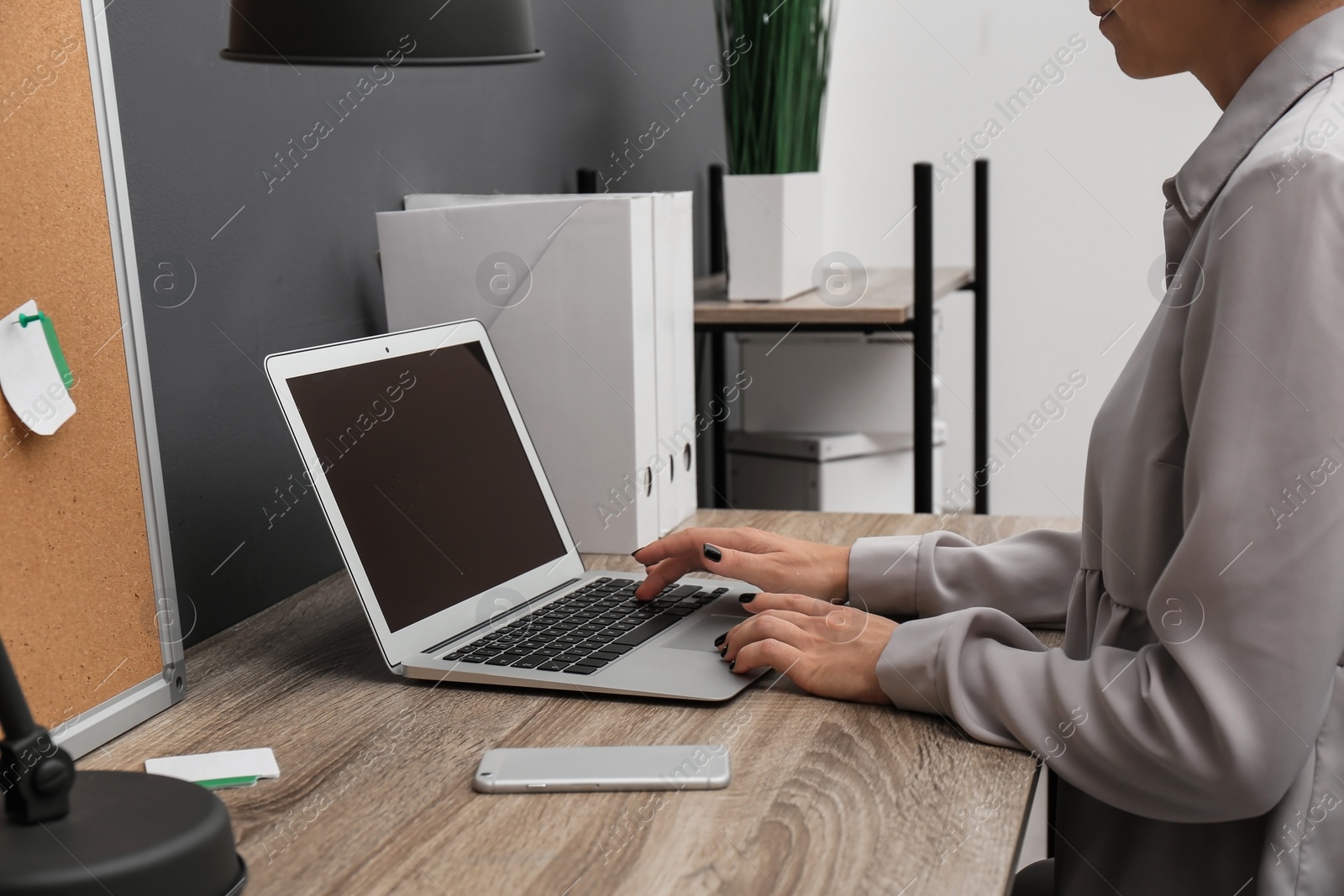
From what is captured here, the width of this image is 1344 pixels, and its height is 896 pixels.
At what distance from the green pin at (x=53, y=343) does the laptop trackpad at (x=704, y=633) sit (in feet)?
1.55

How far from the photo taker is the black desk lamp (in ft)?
1.79

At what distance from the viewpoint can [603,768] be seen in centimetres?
74

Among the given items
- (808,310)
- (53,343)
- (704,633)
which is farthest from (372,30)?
(808,310)

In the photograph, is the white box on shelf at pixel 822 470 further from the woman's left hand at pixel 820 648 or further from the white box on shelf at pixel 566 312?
the woman's left hand at pixel 820 648

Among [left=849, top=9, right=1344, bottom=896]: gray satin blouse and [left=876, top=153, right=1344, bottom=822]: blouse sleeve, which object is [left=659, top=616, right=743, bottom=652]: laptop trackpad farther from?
[left=876, top=153, right=1344, bottom=822]: blouse sleeve

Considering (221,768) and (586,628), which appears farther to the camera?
(586,628)

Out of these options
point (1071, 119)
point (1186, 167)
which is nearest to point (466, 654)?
point (1186, 167)

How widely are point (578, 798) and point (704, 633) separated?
29 cm

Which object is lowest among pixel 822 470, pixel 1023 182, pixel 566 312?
pixel 822 470

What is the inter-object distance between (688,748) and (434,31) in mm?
505

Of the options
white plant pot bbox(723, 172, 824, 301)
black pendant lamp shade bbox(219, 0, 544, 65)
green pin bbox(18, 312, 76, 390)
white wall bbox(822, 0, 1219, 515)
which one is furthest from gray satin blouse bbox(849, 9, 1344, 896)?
white wall bbox(822, 0, 1219, 515)

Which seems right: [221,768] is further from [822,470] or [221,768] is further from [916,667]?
[822,470]

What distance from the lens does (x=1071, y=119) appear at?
121 inches

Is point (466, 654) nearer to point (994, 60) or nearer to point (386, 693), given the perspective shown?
point (386, 693)
